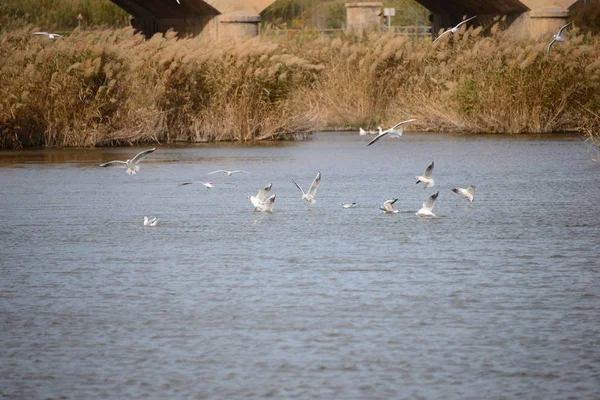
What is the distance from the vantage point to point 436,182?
17875 millimetres

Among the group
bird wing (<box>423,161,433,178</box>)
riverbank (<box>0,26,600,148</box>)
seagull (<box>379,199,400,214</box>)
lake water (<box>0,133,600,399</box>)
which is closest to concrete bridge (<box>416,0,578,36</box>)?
riverbank (<box>0,26,600,148</box>)

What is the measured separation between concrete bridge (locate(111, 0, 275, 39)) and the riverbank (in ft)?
14.6

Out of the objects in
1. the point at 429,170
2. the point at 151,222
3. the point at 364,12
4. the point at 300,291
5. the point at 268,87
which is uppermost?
the point at 364,12

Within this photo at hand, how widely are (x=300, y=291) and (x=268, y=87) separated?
1652cm

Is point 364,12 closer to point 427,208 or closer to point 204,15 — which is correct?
point 204,15

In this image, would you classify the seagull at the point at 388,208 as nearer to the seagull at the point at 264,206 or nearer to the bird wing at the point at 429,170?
the bird wing at the point at 429,170

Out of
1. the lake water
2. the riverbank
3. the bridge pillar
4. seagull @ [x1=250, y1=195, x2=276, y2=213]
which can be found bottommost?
the lake water

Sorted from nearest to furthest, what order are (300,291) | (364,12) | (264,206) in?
(300,291), (264,206), (364,12)

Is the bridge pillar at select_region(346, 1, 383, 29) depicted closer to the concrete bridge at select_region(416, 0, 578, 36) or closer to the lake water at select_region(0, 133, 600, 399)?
the concrete bridge at select_region(416, 0, 578, 36)

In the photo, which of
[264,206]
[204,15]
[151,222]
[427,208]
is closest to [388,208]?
[427,208]

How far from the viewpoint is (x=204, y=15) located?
120ft

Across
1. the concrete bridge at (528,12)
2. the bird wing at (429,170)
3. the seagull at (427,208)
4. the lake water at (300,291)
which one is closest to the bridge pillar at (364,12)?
the concrete bridge at (528,12)

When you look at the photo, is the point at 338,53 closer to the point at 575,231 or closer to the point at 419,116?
the point at 419,116

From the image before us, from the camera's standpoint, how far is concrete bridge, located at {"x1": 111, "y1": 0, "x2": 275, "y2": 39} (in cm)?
3497
